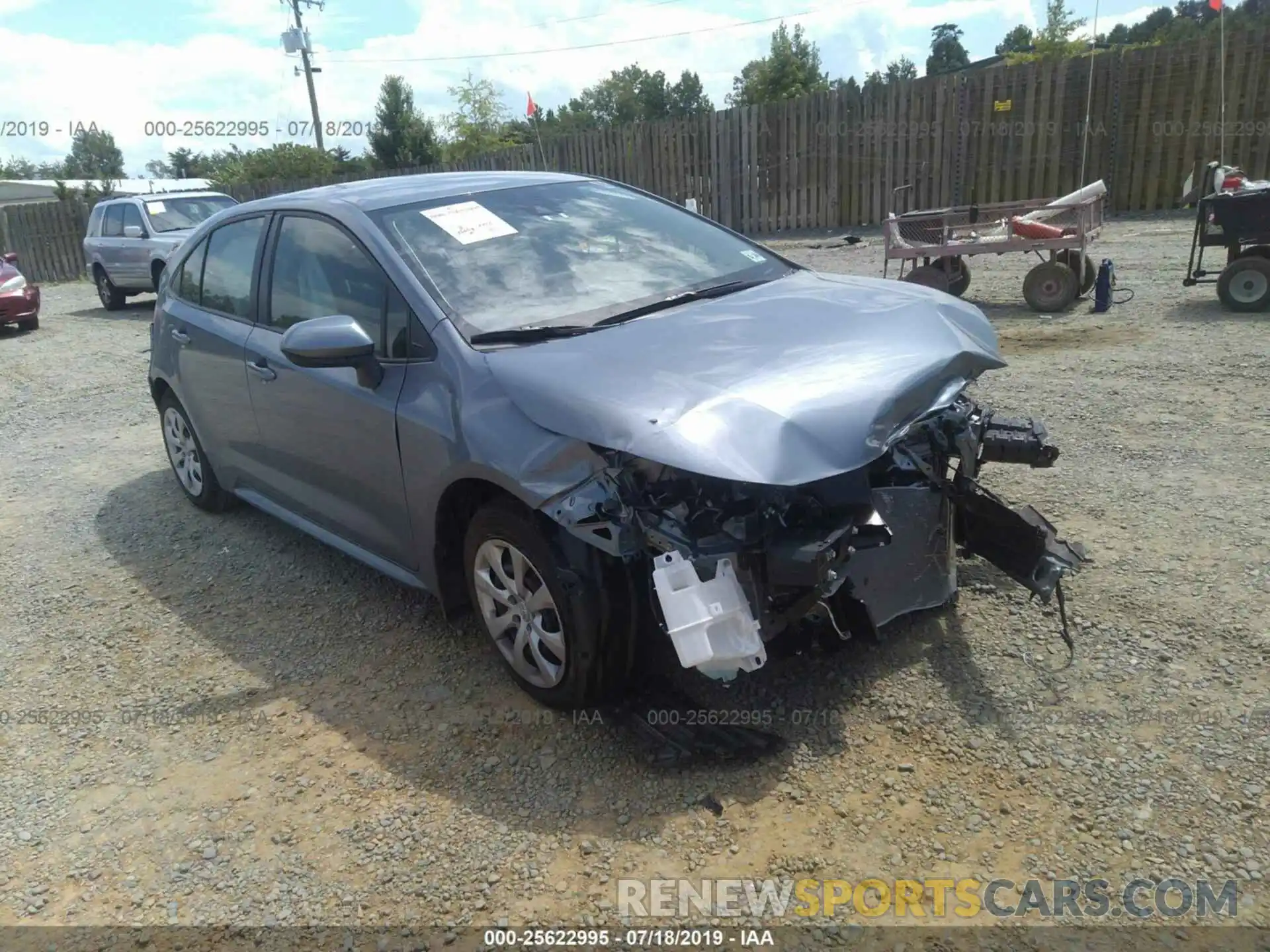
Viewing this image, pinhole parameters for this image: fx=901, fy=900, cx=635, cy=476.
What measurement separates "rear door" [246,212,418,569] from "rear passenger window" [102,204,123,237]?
13040 millimetres

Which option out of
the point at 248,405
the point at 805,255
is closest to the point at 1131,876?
the point at 248,405

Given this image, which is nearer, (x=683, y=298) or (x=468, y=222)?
(x=683, y=298)

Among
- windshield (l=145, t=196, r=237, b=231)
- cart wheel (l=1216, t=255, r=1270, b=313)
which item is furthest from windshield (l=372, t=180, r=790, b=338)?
windshield (l=145, t=196, r=237, b=231)

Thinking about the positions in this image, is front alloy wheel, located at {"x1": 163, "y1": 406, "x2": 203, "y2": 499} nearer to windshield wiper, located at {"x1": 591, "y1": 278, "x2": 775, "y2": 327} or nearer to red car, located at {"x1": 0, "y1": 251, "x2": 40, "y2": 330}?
windshield wiper, located at {"x1": 591, "y1": 278, "x2": 775, "y2": 327}

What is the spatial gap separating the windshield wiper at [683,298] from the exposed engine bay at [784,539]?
2.69 feet

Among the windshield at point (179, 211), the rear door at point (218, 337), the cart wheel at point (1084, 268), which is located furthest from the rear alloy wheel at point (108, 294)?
the cart wheel at point (1084, 268)

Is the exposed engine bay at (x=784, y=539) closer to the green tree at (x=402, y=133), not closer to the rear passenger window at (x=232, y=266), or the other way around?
the rear passenger window at (x=232, y=266)

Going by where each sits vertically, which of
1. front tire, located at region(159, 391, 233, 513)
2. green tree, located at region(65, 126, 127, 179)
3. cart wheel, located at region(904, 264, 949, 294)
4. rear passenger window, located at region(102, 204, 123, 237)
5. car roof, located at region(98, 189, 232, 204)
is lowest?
front tire, located at region(159, 391, 233, 513)

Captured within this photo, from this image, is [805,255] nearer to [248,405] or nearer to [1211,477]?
[1211,477]

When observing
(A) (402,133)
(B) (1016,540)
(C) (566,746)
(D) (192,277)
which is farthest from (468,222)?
(A) (402,133)

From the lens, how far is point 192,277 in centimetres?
500

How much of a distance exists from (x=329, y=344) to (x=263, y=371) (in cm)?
110

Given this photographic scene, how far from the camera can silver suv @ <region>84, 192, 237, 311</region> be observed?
1440 centimetres

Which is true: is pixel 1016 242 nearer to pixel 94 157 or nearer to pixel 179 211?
pixel 179 211
